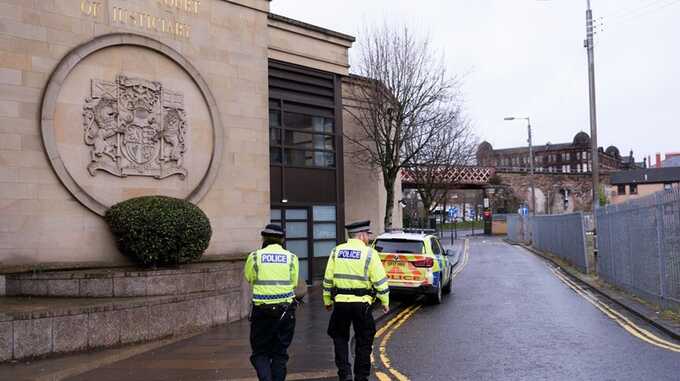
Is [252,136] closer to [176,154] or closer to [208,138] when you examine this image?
[208,138]

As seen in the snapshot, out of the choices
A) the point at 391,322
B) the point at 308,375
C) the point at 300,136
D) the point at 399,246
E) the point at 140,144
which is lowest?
the point at 391,322

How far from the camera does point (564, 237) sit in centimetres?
2677

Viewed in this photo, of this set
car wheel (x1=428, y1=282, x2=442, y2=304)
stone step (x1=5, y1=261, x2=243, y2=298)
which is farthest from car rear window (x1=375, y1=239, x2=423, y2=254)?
stone step (x1=5, y1=261, x2=243, y2=298)

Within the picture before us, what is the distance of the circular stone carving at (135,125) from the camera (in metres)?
11.0

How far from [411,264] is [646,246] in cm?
480

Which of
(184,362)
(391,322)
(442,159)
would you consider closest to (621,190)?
(442,159)

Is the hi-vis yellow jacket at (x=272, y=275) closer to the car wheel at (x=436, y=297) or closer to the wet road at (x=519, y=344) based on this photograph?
the wet road at (x=519, y=344)

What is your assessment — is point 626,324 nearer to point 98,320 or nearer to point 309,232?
point 98,320

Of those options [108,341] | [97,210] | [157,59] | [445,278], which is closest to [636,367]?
[108,341]

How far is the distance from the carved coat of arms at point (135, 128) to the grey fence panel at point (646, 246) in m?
9.29

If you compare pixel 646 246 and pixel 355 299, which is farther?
pixel 646 246

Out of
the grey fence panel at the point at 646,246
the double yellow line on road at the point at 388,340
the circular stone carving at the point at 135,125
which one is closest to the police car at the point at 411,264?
the double yellow line on road at the point at 388,340

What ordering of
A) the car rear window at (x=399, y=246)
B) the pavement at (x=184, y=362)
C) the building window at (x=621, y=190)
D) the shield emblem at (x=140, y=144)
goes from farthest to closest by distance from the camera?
the building window at (x=621, y=190) → the car rear window at (x=399, y=246) → the shield emblem at (x=140, y=144) → the pavement at (x=184, y=362)

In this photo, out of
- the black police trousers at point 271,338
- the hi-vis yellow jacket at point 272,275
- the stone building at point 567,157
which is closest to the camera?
the black police trousers at point 271,338
